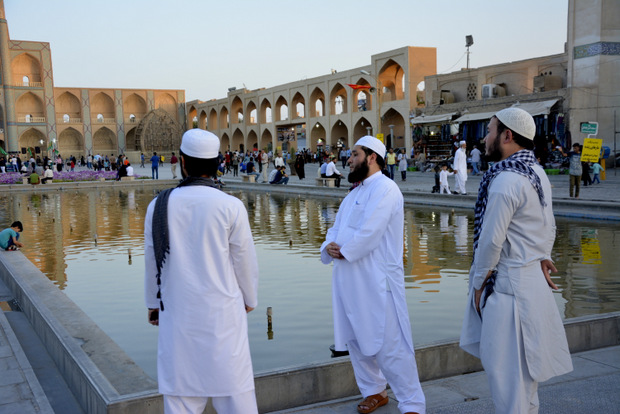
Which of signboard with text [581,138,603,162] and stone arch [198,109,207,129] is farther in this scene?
stone arch [198,109,207,129]

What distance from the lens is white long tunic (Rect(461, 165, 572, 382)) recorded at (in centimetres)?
236

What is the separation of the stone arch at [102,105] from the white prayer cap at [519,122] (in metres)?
51.9

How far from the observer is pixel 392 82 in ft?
108

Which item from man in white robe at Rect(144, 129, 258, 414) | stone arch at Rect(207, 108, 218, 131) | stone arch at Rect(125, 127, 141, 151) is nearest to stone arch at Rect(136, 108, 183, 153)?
stone arch at Rect(125, 127, 141, 151)

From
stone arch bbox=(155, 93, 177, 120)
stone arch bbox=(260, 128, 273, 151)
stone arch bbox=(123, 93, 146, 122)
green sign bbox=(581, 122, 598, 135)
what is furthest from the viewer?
stone arch bbox=(155, 93, 177, 120)

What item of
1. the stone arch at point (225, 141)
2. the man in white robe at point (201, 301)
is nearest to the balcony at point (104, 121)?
the stone arch at point (225, 141)

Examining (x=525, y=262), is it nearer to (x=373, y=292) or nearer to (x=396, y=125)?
(x=373, y=292)

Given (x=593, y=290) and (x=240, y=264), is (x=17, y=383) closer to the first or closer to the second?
(x=240, y=264)

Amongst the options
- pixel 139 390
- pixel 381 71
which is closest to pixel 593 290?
pixel 139 390

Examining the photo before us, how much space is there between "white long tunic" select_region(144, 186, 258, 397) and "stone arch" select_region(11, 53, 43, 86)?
49480 millimetres

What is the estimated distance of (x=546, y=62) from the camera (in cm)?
2342

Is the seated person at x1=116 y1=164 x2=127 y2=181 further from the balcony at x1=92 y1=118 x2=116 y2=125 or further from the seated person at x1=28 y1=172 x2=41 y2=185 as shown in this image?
the balcony at x1=92 y1=118 x2=116 y2=125

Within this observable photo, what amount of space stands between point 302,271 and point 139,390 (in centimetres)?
401

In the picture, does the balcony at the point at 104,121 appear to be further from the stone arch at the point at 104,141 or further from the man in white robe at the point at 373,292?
the man in white robe at the point at 373,292
